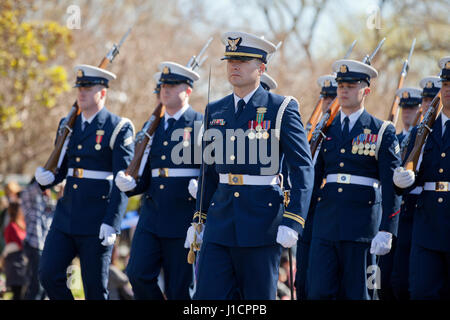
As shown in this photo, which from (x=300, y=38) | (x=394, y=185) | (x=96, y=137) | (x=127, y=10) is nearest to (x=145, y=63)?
(x=127, y=10)

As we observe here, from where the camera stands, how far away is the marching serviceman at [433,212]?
20.5 ft

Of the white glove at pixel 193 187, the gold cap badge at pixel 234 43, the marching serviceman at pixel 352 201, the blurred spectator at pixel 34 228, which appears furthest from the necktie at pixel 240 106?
the blurred spectator at pixel 34 228

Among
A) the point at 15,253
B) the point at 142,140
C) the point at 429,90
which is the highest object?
the point at 429,90

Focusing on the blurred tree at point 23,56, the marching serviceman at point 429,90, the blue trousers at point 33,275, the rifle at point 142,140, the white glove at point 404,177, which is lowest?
the blue trousers at point 33,275

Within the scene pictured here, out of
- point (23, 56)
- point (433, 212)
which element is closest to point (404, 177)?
point (433, 212)

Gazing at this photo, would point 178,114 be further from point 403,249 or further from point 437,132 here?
point 403,249

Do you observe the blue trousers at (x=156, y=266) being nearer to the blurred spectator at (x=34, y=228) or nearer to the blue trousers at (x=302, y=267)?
the blue trousers at (x=302, y=267)

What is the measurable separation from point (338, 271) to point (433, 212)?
91cm

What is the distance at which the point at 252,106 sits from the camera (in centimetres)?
565

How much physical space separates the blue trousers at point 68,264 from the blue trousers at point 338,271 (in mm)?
1824

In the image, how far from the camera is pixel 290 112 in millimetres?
5578

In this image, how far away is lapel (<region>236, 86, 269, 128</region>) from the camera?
562cm

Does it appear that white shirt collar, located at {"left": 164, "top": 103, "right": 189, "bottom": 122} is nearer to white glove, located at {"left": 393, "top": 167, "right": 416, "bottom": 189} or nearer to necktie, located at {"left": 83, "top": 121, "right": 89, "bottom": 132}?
necktie, located at {"left": 83, "top": 121, "right": 89, "bottom": 132}
